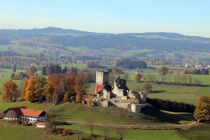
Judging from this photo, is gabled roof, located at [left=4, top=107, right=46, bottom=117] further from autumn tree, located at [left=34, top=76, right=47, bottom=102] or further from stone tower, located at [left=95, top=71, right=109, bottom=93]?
stone tower, located at [left=95, top=71, right=109, bottom=93]

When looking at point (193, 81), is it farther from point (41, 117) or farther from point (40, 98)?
point (41, 117)

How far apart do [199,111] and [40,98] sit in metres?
36.5

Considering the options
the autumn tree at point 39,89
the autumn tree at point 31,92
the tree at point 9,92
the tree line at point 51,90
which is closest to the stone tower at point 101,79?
the tree line at point 51,90

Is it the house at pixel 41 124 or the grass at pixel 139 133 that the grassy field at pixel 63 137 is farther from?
the house at pixel 41 124

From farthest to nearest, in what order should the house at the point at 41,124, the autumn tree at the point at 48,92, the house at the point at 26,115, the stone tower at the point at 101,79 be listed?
the stone tower at the point at 101,79
the autumn tree at the point at 48,92
the house at the point at 26,115
the house at the point at 41,124

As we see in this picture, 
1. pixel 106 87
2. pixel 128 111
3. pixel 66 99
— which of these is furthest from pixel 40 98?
pixel 128 111

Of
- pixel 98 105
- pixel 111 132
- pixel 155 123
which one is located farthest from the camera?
pixel 98 105

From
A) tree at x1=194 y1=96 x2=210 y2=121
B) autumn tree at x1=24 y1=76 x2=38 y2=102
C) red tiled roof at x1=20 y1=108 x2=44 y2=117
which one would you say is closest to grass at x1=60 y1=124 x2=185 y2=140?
red tiled roof at x1=20 y1=108 x2=44 y2=117

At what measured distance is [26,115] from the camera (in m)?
97.2

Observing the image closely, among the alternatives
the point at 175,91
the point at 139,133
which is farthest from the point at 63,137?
the point at 175,91

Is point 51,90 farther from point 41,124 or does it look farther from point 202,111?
point 202,111

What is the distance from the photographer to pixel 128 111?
325 ft

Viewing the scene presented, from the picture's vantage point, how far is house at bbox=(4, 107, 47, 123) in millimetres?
96125

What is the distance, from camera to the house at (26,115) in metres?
96.1
